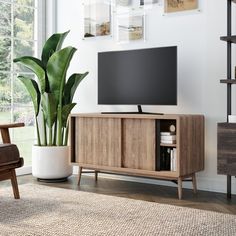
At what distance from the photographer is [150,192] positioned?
4105mm

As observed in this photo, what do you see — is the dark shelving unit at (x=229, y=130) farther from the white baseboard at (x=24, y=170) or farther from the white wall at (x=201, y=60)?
the white baseboard at (x=24, y=170)

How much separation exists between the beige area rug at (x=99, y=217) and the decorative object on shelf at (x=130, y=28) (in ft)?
5.86

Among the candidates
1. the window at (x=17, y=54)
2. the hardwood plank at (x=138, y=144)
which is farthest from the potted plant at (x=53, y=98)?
the hardwood plank at (x=138, y=144)

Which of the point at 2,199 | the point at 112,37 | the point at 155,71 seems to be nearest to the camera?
the point at 2,199

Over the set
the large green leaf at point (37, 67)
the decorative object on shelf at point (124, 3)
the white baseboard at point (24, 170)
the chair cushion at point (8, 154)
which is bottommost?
the white baseboard at point (24, 170)

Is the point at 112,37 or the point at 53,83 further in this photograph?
the point at 112,37

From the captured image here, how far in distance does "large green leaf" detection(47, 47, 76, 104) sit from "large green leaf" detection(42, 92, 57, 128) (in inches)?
2.6

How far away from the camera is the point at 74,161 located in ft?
14.6

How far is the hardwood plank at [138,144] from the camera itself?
3938 millimetres

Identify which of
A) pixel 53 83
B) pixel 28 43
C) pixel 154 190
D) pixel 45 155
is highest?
pixel 28 43

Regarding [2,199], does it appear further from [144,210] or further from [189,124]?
[189,124]

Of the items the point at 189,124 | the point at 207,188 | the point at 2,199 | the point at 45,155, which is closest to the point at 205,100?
the point at 189,124

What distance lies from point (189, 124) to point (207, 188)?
2.42 feet

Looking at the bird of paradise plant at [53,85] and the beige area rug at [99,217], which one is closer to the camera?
the beige area rug at [99,217]
